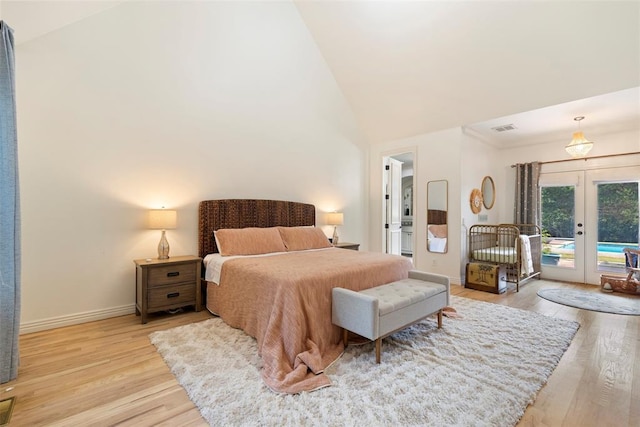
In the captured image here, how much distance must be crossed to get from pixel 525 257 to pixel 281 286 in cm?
419

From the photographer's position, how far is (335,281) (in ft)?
8.16

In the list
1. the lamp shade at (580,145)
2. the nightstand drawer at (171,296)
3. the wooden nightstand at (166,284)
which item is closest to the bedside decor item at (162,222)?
the wooden nightstand at (166,284)

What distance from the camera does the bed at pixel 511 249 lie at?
14.4ft

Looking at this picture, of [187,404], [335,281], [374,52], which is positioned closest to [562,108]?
[374,52]

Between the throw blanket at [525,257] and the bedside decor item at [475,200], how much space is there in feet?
2.60

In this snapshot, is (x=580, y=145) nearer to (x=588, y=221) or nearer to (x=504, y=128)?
(x=504, y=128)

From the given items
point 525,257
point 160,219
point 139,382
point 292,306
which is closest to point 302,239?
point 160,219

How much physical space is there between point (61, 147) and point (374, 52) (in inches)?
162

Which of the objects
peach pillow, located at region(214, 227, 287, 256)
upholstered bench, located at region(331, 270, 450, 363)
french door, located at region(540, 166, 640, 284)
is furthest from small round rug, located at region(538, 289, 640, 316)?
peach pillow, located at region(214, 227, 287, 256)

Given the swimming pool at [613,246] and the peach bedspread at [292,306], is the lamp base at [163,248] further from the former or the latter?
the swimming pool at [613,246]

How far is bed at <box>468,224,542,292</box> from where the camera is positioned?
4.39 metres

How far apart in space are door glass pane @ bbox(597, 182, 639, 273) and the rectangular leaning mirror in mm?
2557

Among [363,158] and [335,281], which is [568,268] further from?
[335,281]

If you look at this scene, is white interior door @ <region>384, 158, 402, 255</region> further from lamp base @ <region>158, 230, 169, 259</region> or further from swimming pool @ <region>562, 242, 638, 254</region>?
lamp base @ <region>158, 230, 169, 259</region>
